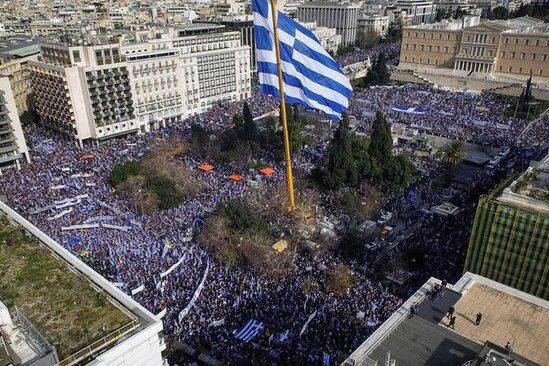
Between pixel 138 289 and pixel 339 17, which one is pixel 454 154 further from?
pixel 339 17

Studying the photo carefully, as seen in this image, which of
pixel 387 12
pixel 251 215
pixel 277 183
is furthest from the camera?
pixel 387 12

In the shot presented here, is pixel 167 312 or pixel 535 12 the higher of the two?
pixel 535 12

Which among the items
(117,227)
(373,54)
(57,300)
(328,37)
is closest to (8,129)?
(117,227)

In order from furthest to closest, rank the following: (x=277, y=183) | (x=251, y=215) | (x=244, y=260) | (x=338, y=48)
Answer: (x=338, y=48) < (x=277, y=183) < (x=251, y=215) < (x=244, y=260)

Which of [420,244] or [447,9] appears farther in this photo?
[447,9]

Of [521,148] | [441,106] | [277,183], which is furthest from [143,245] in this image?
[441,106]

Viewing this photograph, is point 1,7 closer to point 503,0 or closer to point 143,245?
point 143,245

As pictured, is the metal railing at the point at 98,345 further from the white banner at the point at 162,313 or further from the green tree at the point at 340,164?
the green tree at the point at 340,164
